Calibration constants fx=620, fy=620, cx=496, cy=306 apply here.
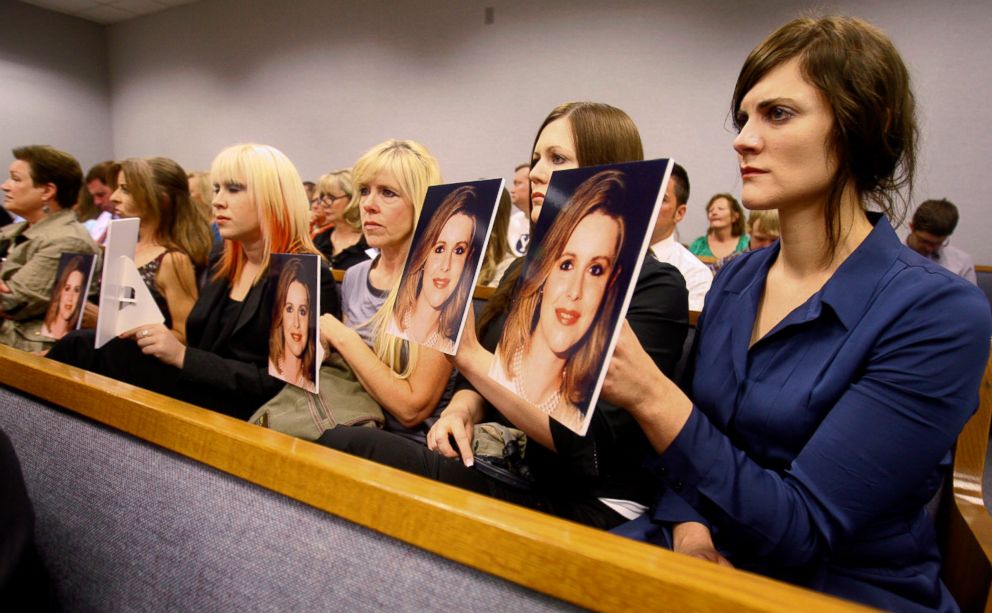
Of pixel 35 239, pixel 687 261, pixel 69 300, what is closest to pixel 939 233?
pixel 687 261

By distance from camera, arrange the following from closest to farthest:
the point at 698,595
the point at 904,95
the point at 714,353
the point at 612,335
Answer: the point at 698,595 → the point at 612,335 → the point at 904,95 → the point at 714,353

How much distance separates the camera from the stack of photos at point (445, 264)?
0.95 meters

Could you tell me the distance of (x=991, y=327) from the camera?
80 centimetres

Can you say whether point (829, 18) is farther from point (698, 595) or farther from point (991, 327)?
point (698, 595)

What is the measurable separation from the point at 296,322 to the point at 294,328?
0.5 inches

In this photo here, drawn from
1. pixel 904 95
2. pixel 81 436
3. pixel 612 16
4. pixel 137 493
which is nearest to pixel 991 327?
pixel 904 95

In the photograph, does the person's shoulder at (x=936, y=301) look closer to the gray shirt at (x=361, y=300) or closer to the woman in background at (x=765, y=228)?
the gray shirt at (x=361, y=300)

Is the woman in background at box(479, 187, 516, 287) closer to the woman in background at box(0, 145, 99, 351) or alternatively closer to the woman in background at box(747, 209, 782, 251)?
the woman in background at box(747, 209, 782, 251)

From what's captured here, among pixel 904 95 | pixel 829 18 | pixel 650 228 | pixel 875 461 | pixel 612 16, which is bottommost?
pixel 875 461

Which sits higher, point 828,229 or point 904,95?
point 904,95

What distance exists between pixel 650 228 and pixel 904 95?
0.52m

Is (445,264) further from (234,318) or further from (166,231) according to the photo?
(166,231)

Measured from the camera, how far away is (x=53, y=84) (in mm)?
8125

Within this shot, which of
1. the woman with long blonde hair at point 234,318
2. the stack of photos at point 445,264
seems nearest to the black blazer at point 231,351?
the woman with long blonde hair at point 234,318
